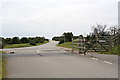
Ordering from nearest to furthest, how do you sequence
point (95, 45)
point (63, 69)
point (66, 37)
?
1. point (63, 69)
2. point (95, 45)
3. point (66, 37)

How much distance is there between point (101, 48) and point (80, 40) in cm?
236

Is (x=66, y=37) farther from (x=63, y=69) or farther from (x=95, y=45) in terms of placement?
(x=63, y=69)

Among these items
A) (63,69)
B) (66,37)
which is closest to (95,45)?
(63,69)

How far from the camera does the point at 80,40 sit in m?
25.8

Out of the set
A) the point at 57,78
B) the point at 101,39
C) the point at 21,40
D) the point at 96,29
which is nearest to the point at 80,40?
the point at 101,39

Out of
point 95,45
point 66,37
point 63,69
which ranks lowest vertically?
point 63,69

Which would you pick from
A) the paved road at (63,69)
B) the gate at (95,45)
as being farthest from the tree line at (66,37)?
the paved road at (63,69)

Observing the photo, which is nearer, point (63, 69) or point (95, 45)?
point (63, 69)

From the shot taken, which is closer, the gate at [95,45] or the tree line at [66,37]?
the gate at [95,45]

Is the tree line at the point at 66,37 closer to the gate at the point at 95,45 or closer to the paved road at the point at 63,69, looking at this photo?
the gate at the point at 95,45

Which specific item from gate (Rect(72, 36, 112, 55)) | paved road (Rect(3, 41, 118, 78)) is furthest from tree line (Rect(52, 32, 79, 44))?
paved road (Rect(3, 41, 118, 78))

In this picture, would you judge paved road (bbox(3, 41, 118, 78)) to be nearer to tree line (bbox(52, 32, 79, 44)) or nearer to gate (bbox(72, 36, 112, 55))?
gate (bbox(72, 36, 112, 55))

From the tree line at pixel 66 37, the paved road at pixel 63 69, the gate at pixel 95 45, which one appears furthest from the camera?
the tree line at pixel 66 37

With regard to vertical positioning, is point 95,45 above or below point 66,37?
below
